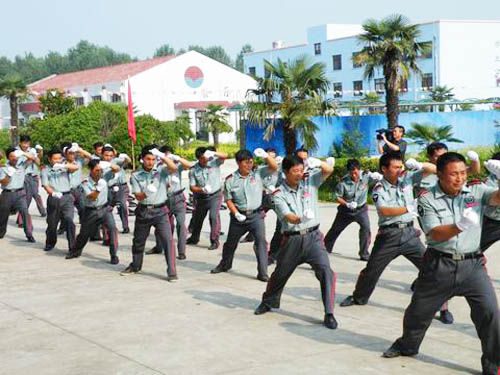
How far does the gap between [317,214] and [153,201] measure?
3.15m

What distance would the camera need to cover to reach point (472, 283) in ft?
19.4

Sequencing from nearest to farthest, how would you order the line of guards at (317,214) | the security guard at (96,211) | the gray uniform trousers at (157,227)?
the line of guards at (317,214) < the gray uniform trousers at (157,227) < the security guard at (96,211)

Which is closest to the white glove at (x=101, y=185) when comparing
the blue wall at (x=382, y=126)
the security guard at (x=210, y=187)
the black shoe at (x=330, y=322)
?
the security guard at (x=210, y=187)

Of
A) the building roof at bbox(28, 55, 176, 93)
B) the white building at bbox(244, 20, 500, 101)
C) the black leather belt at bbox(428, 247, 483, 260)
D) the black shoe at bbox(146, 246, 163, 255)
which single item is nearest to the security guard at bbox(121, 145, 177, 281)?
the black shoe at bbox(146, 246, 163, 255)

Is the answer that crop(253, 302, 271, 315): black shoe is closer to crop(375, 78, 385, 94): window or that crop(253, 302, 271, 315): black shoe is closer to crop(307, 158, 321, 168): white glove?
crop(307, 158, 321, 168): white glove

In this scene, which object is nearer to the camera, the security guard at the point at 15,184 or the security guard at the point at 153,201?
the security guard at the point at 153,201

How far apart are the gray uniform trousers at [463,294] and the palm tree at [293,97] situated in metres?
15.1

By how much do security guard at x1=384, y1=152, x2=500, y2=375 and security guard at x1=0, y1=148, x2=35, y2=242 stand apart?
9433 mm

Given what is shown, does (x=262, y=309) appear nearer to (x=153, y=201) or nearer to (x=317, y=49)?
(x=153, y=201)

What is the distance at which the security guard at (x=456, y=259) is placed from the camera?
Answer: 5.84m

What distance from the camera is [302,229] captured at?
25.2 ft

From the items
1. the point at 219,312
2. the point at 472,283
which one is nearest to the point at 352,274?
the point at 219,312

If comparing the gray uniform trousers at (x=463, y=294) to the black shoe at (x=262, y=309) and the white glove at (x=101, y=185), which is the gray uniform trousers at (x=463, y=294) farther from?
the white glove at (x=101, y=185)

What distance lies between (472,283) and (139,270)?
19.4ft
